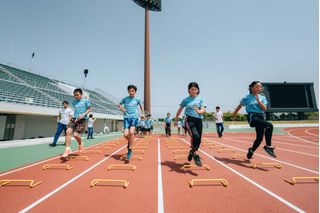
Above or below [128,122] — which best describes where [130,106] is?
above

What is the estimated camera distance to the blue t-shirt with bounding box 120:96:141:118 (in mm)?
4890

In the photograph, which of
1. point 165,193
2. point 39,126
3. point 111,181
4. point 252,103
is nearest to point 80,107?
point 111,181

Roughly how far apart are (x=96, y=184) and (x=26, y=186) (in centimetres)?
110

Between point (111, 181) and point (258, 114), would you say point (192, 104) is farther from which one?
point (111, 181)

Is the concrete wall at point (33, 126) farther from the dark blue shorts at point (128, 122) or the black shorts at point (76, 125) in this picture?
the dark blue shorts at point (128, 122)

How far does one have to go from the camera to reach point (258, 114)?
436 cm

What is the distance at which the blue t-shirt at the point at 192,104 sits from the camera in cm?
416

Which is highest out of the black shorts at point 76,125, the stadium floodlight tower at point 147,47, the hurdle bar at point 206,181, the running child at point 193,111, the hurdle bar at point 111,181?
the stadium floodlight tower at point 147,47

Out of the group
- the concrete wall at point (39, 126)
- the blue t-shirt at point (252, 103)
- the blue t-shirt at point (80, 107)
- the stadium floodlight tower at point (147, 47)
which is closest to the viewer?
the blue t-shirt at point (252, 103)

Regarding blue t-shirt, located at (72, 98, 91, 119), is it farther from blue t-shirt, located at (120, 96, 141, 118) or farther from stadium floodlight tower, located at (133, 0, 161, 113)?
stadium floodlight tower, located at (133, 0, 161, 113)

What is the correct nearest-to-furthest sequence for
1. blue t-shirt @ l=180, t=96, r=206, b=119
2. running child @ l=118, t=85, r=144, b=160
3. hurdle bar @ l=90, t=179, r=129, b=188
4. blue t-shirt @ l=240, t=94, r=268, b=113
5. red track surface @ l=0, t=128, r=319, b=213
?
red track surface @ l=0, t=128, r=319, b=213
hurdle bar @ l=90, t=179, r=129, b=188
blue t-shirt @ l=180, t=96, r=206, b=119
blue t-shirt @ l=240, t=94, r=268, b=113
running child @ l=118, t=85, r=144, b=160

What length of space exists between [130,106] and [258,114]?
3.35 meters

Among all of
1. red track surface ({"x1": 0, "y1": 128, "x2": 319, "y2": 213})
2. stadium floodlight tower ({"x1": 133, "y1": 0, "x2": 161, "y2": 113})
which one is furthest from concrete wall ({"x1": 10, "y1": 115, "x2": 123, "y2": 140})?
stadium floodlight tower ({"x1": 133, "y1": 0, "x2": 161, "y2": 113})

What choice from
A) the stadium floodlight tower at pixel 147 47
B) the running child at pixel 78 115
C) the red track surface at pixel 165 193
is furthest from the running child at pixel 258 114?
the stadium floodlight tower at pixel 147 47
